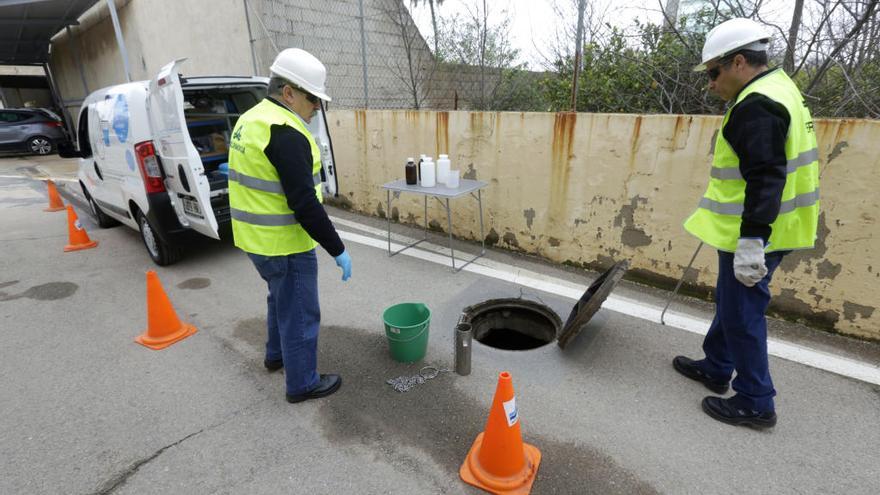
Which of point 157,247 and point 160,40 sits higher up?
point 160,40

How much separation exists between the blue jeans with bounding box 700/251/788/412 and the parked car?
55.5 feet

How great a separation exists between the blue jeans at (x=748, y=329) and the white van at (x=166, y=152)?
381 cm

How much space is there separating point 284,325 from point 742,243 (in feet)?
7.67

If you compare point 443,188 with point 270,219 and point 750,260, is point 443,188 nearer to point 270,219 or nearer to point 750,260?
point 270,219

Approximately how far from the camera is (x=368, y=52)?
8.96 metres

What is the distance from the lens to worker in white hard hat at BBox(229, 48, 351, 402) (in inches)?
79.8

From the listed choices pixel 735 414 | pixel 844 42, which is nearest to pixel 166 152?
pixel 735 414

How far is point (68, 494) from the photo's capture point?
1.93 m

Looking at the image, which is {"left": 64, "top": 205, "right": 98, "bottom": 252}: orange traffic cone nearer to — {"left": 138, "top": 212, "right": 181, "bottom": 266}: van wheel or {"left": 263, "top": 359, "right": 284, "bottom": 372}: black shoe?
{"left": 138, "top": 212, "right": 181, "bottom": 266}: van wheel

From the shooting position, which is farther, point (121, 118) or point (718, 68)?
point (121, 118)

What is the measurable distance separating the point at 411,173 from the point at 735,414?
329 centimetres

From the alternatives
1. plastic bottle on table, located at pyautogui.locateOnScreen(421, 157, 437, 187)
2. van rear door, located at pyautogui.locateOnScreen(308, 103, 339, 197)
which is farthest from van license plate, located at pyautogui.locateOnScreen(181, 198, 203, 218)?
plastic bottle on table, located at pyautogui.locateOnScreen(421, 157, 437, 187)

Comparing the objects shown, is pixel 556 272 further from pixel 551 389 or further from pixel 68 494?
pixel 68 494

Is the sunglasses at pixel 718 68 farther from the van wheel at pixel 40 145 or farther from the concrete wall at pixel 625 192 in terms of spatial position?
the van wheel at pixel 40 145
